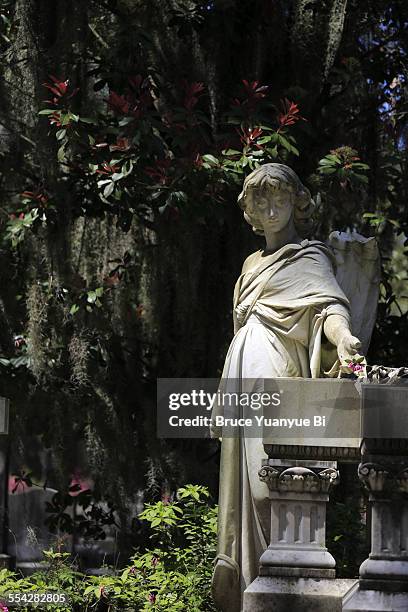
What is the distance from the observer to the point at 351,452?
6.18m

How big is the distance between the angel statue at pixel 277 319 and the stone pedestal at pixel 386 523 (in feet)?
2.42

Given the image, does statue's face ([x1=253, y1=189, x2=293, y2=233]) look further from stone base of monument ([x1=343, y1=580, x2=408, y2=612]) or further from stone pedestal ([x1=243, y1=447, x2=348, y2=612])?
stone base of monument ([x1=343, y1=580, x2=408, y2=612])

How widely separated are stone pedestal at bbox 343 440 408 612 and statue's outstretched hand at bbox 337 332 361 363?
0.72 m

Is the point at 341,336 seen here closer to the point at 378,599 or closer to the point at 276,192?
the point at 276,192

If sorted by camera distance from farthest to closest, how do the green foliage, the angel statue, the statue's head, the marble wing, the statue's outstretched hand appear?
the green foliage < the marble wing < the statue's head < the angel statue < the statue's outstretched hand

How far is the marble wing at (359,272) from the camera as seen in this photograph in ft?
23.3

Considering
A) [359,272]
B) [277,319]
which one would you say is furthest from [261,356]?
[359,272]

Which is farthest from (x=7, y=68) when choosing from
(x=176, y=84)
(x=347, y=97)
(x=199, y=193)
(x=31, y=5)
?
(x=347, y=97)

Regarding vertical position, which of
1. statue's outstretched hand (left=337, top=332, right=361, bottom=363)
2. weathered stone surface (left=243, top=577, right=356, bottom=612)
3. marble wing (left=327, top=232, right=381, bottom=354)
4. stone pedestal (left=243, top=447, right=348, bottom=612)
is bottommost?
weathered stone surface (left=243, top=577, right=356, bottom=612)

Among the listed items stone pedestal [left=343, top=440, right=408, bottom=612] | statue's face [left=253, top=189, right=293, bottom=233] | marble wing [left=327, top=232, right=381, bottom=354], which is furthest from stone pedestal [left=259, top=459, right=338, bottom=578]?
statue's face [left=253, top=189, right=293, bottom=233]

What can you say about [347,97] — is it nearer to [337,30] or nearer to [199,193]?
[337,30]

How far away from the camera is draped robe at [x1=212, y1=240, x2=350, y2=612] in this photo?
261 inches

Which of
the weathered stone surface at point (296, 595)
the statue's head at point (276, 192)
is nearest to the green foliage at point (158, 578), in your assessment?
the weathered stone surface at point (296, 595)

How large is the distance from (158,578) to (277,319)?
1.75m
